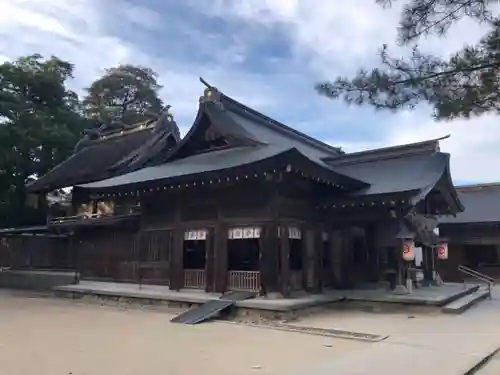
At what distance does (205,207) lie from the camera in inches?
508

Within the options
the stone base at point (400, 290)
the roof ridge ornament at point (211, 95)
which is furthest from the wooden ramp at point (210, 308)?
the roof ridge ornament at point (211, 95)

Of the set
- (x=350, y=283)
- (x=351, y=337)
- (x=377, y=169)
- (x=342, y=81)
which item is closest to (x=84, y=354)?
(x=351, y=337)

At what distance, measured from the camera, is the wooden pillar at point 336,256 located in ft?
44.2

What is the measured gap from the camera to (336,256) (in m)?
13.6

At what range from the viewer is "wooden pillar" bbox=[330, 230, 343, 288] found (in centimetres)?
1348

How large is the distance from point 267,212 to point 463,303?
18.5ft

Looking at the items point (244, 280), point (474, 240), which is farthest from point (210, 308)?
point (474, 240)

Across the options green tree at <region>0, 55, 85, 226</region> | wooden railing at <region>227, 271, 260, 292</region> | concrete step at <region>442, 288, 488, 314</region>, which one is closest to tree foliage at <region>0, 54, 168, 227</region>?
green tree at <region>0, 55, 85, 226</region>

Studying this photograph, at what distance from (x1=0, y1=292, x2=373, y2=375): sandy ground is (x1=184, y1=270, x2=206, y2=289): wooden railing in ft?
6.66

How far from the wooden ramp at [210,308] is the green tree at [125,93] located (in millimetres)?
25912

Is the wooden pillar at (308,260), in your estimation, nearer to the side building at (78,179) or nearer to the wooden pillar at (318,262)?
the wooden pillar at (318,262)

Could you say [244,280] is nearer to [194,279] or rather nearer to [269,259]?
[269,259]

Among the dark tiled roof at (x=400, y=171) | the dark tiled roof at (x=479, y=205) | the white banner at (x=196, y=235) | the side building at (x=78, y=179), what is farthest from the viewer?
the dark tiled roof at (x=479, y=205)

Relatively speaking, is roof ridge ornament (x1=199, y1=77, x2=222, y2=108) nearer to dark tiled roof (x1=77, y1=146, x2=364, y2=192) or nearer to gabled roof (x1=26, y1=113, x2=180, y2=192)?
dark tiled roof (x1=77, y1=146, x2=364, y2=192)
